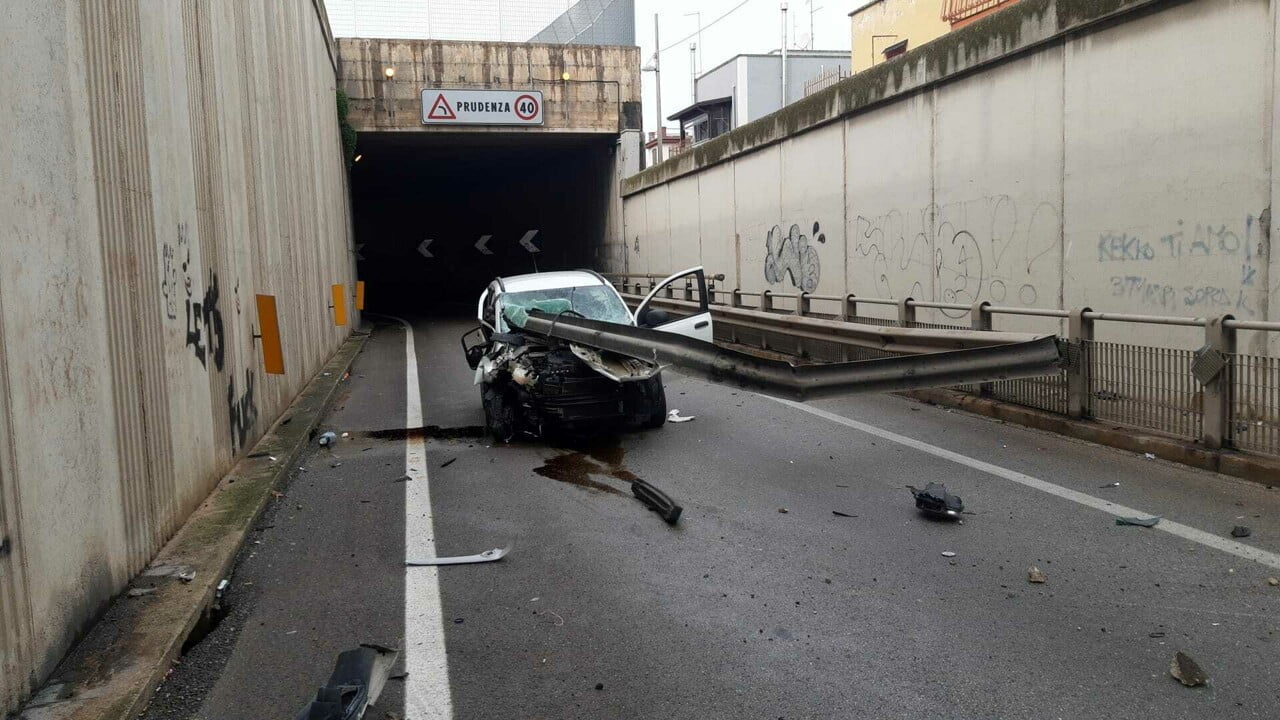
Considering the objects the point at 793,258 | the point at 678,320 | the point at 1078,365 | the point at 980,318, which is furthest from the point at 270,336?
the point at 793,258

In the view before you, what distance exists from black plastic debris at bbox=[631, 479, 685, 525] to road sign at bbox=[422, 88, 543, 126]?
24789 mm

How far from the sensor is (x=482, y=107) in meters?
30.5

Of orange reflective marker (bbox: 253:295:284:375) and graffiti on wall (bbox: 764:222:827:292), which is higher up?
graffiti on wall (bbox: 764:222:827:292)

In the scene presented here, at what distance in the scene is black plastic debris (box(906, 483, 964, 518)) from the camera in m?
6.50

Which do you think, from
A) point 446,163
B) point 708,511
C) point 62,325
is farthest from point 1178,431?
point 446,163

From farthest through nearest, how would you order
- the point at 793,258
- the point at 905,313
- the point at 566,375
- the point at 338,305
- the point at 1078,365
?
the point at 793,258
the point at 338,305
the point at 905,313
the point at 566,375
the point at 1078,365

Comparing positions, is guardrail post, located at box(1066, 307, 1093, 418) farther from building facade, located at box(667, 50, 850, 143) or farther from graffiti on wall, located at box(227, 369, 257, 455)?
building facade, located at box(667, 50, 850, 143)

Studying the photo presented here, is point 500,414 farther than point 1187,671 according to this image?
Yes

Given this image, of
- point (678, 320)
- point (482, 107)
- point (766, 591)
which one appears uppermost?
point (482, 107)

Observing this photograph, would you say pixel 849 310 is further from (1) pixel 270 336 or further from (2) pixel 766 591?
(2) pixel 766 591

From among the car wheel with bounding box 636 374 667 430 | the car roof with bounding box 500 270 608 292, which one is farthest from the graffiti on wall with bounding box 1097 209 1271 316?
the car roof with bounding box 500 270 608 292

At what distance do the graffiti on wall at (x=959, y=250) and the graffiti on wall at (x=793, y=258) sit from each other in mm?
1699

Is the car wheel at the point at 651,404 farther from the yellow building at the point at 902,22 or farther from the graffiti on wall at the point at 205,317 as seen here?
the yellow building at the point at 902,22

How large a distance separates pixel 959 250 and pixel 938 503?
8345 mm
